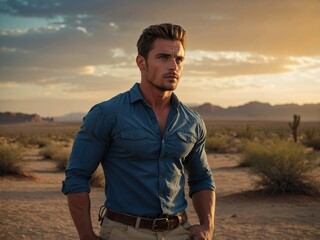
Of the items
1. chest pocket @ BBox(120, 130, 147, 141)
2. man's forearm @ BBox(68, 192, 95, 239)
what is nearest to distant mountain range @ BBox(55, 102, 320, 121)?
chest pocket @ BBox(120, 130, 147, 141)

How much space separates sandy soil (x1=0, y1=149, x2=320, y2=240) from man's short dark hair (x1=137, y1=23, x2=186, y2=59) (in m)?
6.11

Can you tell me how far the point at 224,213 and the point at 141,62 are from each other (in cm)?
812

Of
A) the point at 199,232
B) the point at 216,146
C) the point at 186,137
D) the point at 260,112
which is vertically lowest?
the point at 216,146

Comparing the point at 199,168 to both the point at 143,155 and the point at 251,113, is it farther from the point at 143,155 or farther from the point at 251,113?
the point at 251,113

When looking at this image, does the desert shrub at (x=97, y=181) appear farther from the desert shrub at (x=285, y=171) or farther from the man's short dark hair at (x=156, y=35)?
the man's short dark hair at (x=156, y=35)

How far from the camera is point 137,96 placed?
3449mm

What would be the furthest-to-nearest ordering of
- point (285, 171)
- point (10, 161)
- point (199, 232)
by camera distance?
point (10, 161) → point (285, 171) → point (199, 232)

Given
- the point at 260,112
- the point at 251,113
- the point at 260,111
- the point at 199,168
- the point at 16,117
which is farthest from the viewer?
the point at 260,111

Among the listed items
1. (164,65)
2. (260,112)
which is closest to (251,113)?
(260,112)

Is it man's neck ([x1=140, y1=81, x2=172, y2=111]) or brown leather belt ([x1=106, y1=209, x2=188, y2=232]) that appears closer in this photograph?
brown leather belt ([x1=106, y1=209, x2=188, y2=232])

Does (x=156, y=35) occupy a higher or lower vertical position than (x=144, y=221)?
higher

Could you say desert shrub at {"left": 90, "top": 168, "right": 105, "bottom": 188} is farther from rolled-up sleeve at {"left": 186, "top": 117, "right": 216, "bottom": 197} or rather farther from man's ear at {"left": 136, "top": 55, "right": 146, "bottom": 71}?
man's ear at {"left": 136, "top": 55, "right": 146, "bottom": 71}

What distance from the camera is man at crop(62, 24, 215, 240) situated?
10.5 feet

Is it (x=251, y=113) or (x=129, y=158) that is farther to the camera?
(x=251, y=113)
